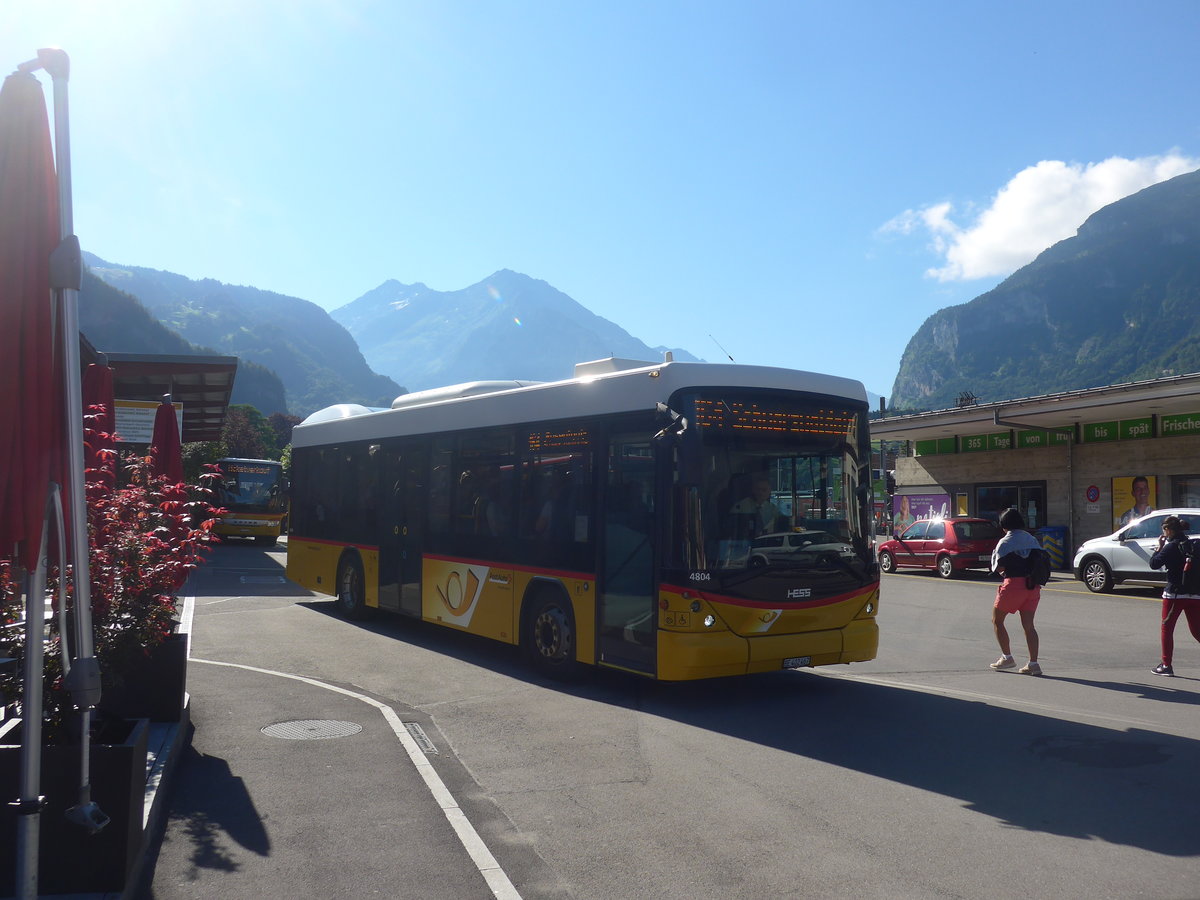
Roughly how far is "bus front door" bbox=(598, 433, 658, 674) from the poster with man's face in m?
24.0

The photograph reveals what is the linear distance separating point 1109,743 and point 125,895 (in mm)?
6610

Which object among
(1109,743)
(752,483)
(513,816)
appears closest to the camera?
(513,816)

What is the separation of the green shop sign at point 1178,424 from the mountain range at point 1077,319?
432 feet

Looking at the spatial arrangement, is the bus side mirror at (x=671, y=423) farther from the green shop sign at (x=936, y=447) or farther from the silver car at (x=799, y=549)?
the green shop sign at (x=936, y=447)

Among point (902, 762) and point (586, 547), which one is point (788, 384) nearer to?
point (586, 547)

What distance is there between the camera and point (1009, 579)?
35.2 feet

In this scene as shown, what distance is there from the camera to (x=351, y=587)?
49.5 feet

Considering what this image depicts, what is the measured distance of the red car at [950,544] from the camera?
86.9 feet

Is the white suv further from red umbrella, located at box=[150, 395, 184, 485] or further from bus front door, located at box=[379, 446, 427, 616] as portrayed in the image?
red umbrella, located at box=[150, 395, 184, 485]

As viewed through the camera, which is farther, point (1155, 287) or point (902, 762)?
point (1155, 287)

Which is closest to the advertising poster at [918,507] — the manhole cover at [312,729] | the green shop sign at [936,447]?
the green shop sign at [936,447]

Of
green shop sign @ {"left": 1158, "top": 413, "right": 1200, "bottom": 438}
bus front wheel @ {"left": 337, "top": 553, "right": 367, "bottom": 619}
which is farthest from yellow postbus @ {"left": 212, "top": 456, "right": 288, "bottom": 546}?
green shop sign @ {"left": 1158, "top": 413, "right": 1200, "bottom": 438}

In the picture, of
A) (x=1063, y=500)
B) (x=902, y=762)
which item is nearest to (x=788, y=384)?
(x=902, y=762)

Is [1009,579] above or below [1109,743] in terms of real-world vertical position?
above
